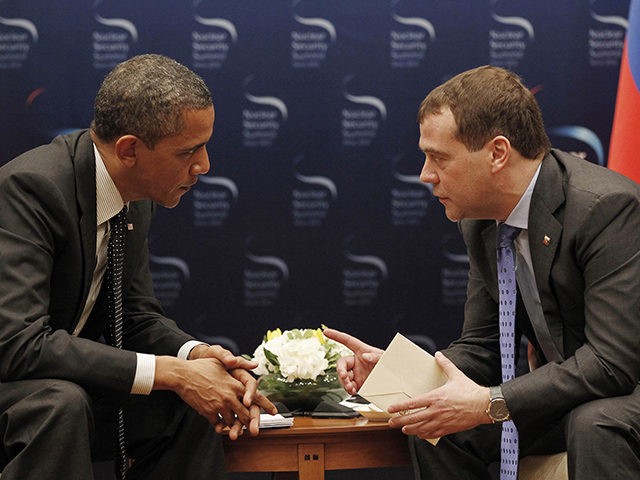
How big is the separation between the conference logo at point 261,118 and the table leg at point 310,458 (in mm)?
2492

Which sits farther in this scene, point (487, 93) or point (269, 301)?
point (269, 301)

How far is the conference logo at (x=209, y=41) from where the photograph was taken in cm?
535

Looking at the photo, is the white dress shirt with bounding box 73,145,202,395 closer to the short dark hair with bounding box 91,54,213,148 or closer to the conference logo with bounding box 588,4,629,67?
the short dark hair with bounding box 91,54,213,148

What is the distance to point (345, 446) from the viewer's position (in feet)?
10.7

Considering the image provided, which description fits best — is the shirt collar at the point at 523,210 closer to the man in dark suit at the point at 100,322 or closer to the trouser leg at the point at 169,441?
the man in dark suit at the point at 100,322

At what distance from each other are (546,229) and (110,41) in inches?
123

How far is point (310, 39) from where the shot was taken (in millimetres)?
5387

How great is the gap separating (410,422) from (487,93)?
1.00m

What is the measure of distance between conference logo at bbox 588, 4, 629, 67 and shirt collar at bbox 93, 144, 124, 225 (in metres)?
3.26

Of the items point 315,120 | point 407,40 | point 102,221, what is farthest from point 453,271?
Answer: point 102,221

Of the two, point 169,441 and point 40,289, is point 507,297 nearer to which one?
point 169,441

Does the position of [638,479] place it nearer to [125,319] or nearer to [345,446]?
[345,446]

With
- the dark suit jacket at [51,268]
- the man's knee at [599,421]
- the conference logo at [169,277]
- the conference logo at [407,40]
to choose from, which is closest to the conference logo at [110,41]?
the conference logo at [169,277]

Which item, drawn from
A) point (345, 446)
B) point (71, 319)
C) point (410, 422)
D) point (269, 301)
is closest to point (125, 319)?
point (71, 319)
